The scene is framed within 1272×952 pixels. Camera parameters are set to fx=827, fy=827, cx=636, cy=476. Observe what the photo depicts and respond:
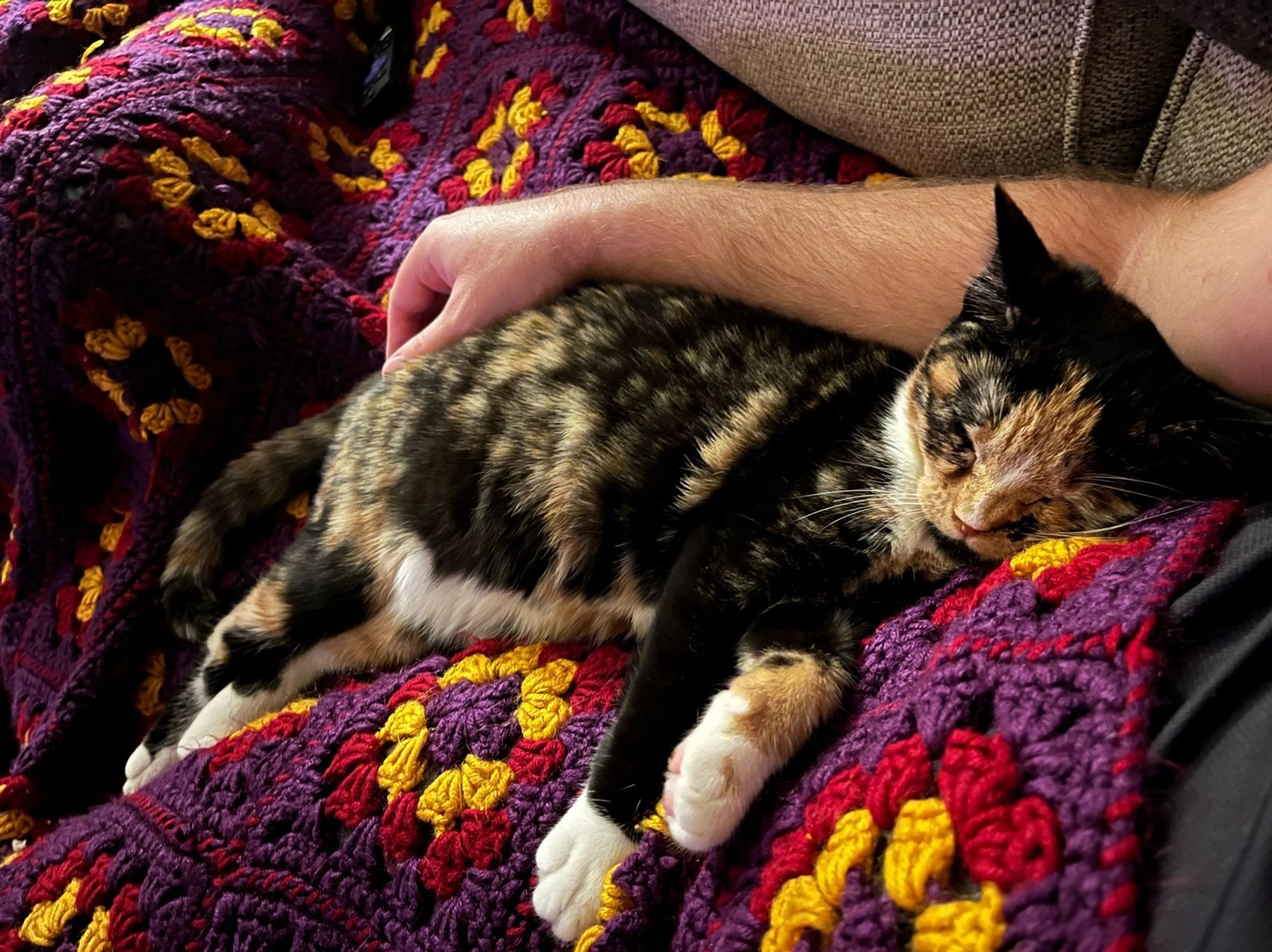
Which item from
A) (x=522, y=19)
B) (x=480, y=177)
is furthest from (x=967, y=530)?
(x=522, y=19)

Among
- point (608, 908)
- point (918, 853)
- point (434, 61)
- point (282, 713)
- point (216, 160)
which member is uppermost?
point (434, 61)

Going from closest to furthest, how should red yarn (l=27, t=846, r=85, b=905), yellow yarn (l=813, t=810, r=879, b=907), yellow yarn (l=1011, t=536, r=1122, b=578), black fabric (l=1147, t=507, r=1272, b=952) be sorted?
black fabric (l=1147, t=507, r=1272, b=952), yellow yarn (l=813, t=810, r=879, b=907), yellow yarn (l=1011, t=536, r=1122, b=578), red yarn (l=27, t=846, r=85, b=905)

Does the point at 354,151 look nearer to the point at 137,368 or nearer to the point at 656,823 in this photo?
the point at 137,368

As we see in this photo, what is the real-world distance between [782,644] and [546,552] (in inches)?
12.4

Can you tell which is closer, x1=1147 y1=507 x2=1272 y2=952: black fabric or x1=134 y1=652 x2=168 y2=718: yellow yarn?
x1=1147 y1=507 x2=1272 y2=952: black fabric

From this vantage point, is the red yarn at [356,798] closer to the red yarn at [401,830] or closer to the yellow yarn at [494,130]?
the red yarn at [401,830]

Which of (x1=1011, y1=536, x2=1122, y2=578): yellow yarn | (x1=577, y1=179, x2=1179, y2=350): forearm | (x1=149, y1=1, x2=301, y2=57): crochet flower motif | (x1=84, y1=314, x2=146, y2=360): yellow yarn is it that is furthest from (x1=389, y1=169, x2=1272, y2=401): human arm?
(x1=149, y1=1, x2=301, y2=57): crochet flower motif

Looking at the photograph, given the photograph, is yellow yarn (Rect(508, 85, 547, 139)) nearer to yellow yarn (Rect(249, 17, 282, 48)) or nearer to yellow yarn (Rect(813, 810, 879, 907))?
yellow yarn (Rect(249, 17, 282, 48))

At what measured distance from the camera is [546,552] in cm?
95

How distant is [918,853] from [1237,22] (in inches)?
25.9

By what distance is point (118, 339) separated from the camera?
3.51 ft

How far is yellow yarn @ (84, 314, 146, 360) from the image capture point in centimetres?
106

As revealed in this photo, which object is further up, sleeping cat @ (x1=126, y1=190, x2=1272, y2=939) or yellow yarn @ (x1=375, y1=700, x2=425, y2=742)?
sleeping cat @ (x1=126, y1=190, x2=1272, y2=939)

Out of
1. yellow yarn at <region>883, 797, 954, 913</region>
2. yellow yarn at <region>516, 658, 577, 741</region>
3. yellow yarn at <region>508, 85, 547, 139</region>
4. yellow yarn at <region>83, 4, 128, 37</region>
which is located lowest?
yellow yarn at <region>516, 658, 577, 741</region>
